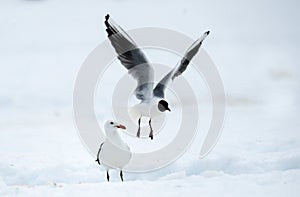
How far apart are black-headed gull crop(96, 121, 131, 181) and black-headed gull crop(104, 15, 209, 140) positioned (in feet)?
2.04

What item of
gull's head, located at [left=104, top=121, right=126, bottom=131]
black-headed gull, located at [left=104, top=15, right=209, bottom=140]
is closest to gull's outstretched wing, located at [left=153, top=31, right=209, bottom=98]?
black-headed gull, located at [left=104, top=15, right=209, bottom=140]

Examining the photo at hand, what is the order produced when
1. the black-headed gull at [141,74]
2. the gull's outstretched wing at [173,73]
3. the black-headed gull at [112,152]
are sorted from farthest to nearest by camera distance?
the gull's outstretched wing at [173,73]
the black-headed gull at [141,74]
the black-headed gull at [112,152]

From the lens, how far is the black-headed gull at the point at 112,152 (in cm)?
486

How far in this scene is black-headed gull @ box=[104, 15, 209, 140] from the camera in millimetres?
5504

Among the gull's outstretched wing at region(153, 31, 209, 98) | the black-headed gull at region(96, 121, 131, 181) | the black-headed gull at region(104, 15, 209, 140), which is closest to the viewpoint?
the black-headed gull at region(96, 121, 131, 181)

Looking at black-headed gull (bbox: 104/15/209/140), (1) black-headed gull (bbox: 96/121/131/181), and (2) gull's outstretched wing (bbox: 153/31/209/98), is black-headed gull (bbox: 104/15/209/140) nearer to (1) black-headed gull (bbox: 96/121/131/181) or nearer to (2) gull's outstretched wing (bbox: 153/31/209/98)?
(2) gull's outstretched wing (bbox: 153/31/209/98)

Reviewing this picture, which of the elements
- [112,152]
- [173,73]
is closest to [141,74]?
[173,73]

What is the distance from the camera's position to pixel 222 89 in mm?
7016

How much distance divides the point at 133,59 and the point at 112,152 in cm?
110

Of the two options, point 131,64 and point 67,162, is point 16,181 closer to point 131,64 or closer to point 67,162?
point 67,162

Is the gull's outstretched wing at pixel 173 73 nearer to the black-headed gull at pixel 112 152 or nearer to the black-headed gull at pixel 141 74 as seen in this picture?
the black-headed gull at pixel 141 74

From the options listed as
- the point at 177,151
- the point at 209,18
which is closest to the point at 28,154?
the point at 177,151

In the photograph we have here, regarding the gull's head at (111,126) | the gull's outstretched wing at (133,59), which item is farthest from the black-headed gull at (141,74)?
the gull's head at (111,126)

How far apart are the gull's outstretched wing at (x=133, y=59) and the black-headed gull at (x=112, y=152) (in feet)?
2.46
